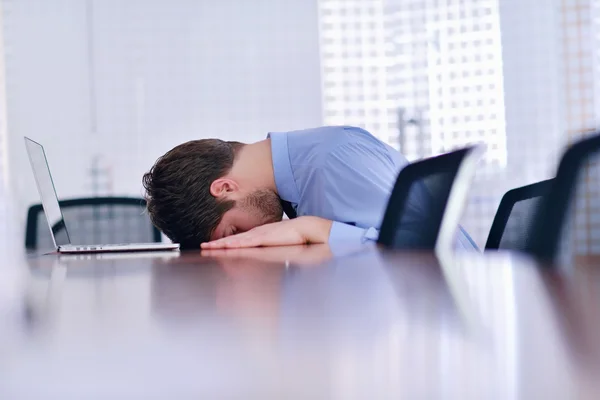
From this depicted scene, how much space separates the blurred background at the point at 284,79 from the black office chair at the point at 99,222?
1.95 m

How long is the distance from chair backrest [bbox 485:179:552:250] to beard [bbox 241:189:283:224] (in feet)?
1.77

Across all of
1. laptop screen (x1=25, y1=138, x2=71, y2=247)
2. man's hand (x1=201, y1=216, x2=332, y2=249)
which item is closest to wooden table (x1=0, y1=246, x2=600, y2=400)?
man's hand (x1=201, y1=216, x2=332, y2=249)

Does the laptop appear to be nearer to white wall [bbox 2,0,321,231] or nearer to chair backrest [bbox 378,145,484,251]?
chair backrest [bbox 378,145,484,251]

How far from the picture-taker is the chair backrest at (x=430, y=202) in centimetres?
105

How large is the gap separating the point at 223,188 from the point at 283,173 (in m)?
0.16

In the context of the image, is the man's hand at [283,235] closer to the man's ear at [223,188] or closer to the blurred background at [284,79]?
the man's ear at [223,188]

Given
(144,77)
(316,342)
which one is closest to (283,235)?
(316,342)

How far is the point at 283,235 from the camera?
1.27 meters

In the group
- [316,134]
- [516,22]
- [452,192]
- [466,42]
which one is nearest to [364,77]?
[466,42]

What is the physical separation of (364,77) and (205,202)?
10.1ft

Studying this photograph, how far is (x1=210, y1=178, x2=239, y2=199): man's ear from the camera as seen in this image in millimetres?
1614

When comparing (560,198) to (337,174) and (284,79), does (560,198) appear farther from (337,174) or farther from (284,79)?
(284,79)

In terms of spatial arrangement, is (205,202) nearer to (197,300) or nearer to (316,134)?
(316,134)

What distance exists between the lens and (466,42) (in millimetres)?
4402
